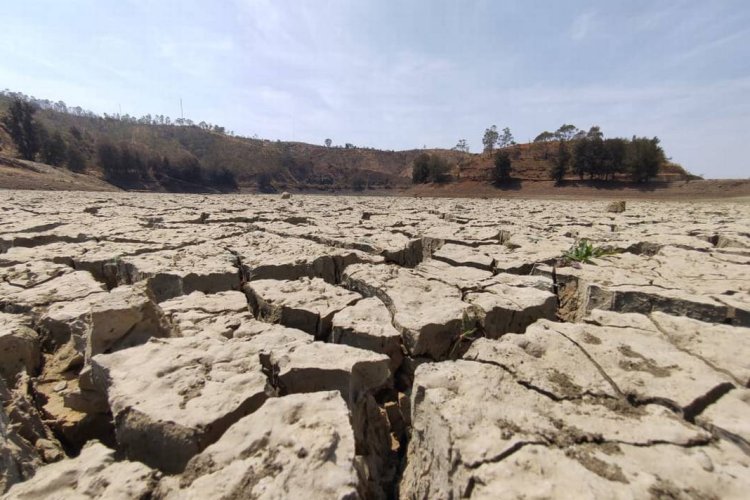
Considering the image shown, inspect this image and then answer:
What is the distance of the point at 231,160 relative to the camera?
2148 inches

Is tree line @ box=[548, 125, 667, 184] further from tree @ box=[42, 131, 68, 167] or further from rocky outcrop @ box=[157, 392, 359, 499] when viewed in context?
tree @ box=[42, 131, 68, 167]

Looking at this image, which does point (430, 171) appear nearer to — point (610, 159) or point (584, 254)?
point (610, 159)

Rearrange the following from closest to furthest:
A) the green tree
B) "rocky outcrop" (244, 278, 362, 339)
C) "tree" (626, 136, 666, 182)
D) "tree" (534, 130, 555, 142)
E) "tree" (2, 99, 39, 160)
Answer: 1. "rocky outcrop" (244, 278, 362, 339)
2. "tree" (626, 136, 666, 182)
3. the green tree
4. "tree" (2, 99, 39, 160)
5. "tree" (534, 130, 555, 142)

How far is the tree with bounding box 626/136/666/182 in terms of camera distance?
22531 mm

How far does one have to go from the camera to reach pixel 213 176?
125 feet

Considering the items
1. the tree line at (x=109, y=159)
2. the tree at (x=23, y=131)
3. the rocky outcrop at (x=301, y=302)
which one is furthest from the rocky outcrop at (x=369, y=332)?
the tree at (x=23, y=131)

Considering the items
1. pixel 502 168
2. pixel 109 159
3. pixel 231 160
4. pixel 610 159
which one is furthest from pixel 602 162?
pixel 231 160

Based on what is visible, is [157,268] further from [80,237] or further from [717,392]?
[717,392]

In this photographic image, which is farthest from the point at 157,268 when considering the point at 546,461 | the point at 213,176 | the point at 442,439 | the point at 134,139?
the point at 134,139

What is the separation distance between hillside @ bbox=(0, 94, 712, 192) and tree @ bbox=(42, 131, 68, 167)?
42.1 inches

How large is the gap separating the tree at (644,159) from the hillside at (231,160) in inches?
122

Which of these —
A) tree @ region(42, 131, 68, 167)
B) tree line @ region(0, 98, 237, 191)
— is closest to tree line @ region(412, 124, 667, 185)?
tree line @ region(0, 98, 237, 191)

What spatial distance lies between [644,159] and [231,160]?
50362 mm

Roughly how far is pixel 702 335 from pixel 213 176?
41.7 meters
